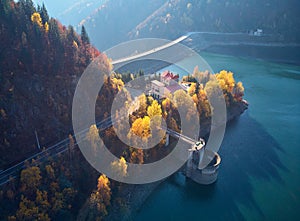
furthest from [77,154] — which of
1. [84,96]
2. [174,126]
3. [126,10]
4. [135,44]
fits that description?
[126,10]

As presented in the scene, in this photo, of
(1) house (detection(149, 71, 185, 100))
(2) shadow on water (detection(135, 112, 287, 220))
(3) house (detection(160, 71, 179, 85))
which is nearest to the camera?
(2) shadow on water (detection(135, 112, 287, 220))

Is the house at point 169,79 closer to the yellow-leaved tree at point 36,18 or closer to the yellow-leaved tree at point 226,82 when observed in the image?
the yellow-leaved tree at point 226,82

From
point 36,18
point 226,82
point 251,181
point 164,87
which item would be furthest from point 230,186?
point 36,18

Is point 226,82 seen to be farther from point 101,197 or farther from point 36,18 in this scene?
point 36,18

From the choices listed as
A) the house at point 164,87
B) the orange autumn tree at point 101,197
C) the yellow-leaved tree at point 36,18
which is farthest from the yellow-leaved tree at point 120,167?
the yellow-leaved tree at point 36,18

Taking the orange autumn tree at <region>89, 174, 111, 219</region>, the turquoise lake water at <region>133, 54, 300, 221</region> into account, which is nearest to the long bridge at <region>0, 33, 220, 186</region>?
the turquoise lake water at <region>133, 54, 300, 221</region>

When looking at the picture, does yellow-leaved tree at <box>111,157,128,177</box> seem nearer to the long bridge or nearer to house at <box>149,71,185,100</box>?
the long bridge

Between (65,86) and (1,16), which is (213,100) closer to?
(65,86)
